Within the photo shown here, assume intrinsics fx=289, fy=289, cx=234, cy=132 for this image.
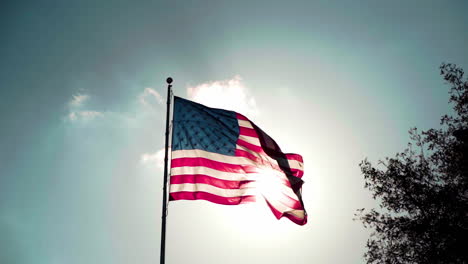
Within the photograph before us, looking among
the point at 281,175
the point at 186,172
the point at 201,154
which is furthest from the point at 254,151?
the point at 186,172

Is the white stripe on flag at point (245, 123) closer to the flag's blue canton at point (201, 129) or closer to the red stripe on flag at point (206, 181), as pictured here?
the flag's blue canton at point (201, 129)

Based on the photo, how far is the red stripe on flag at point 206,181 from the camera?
9.43m

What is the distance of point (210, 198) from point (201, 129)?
2.50 meters

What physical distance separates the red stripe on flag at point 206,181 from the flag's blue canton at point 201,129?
3.34ft

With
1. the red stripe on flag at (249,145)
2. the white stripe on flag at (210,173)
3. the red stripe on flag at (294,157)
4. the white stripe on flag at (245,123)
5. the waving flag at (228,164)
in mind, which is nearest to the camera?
the white stripe on flag at (210,173)

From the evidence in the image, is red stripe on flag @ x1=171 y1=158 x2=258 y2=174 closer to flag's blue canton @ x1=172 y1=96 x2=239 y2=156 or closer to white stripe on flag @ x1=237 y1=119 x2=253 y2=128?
flag's blue canton @ x1=172 y1=96 x2=239 y2=156

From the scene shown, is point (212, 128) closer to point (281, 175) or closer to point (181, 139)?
point (181, 139)

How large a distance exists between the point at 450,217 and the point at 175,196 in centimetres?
1781

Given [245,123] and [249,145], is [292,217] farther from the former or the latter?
[245,123]

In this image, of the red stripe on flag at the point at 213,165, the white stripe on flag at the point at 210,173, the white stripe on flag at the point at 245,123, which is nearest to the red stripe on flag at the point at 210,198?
the white stripe on flag at the point at 210,173

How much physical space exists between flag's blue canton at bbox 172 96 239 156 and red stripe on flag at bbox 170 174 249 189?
102cm

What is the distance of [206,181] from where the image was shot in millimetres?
9781

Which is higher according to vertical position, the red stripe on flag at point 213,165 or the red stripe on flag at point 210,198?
the red stripe on flag at point 213,165

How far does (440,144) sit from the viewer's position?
2095 cm
